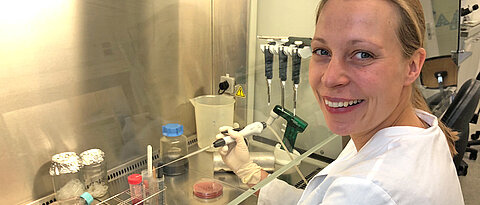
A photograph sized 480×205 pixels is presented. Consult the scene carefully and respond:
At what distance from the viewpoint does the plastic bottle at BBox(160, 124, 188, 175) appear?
1492 millimetres

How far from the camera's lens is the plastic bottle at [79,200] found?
1.20 metres

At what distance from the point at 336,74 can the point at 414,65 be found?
0.18 metres

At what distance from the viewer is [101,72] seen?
1.44 m

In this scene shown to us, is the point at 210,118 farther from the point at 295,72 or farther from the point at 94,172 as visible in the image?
the point at 94,172

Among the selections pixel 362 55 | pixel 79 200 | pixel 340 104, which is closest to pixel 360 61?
pixel 362 55

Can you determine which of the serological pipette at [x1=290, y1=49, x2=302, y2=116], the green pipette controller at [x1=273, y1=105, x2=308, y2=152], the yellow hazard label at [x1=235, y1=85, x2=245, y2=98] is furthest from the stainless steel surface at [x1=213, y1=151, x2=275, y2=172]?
the yellow hazard label at [x1=235, y1=85, x2=245, y2=98]

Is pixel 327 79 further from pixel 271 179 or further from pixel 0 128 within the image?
pixel 0 128

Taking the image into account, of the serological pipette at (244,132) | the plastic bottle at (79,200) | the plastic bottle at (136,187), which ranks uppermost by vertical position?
the serological pipette at (244,132)

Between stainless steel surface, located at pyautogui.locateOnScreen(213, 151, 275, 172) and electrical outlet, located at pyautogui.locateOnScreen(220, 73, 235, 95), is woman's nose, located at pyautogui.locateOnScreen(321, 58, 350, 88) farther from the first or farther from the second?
electrical outlet, located at pyautogui.locateOnScreen(220, 73, 235, 95)

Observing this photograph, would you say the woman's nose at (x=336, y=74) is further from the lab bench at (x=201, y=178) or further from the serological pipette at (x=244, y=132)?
the serological pipette at (x=244, y=132)

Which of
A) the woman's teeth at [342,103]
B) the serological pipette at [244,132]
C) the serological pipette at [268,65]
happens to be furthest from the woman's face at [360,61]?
the serological pipette at [268,65]

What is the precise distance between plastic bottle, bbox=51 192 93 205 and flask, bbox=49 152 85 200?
15 mm

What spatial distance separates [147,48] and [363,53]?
98 cm

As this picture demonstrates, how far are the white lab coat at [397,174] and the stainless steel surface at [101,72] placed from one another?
87 centimetres
